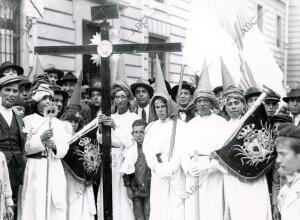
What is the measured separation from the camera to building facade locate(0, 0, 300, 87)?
10508mm

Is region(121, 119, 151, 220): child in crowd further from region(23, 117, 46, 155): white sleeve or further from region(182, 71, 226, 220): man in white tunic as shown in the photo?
region(23, 117, 46, 155): white sleeve

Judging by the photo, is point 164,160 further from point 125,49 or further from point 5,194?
point 5,194

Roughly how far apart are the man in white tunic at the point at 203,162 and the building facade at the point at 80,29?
3135 mm

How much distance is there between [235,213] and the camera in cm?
589

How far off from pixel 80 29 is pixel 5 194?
24.8 ft

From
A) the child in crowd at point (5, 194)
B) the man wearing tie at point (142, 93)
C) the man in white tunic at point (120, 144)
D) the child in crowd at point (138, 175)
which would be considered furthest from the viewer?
the man wearing tie at point (142, 93)

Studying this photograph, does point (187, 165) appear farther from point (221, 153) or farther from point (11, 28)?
point (11, 28)

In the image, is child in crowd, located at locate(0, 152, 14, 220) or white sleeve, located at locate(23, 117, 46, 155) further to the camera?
white sleeve, located at locate(23, 117, 46, 155)

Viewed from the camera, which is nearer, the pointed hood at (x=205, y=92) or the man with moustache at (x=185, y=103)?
the pointed hood at (x=205, y=92)

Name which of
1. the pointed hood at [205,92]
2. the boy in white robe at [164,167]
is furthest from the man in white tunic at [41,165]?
the pointed hood at [205,92]

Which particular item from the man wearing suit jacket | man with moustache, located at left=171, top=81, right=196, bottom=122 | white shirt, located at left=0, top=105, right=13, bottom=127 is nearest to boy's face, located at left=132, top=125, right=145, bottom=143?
man with moustache, located at left=171, top=81, right=196, bottom=122

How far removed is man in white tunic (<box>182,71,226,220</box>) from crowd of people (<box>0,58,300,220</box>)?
1 cm

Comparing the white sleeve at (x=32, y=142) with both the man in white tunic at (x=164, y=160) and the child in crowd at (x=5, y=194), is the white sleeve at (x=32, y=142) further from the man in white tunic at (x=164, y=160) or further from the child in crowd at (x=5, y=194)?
the man in white tunic at (x=164, y=160)

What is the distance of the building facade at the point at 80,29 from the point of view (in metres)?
10.5
